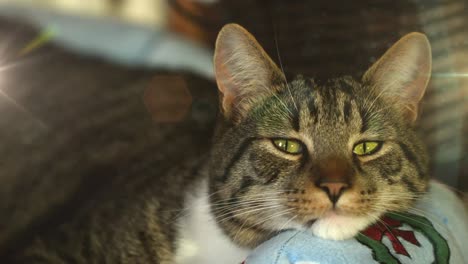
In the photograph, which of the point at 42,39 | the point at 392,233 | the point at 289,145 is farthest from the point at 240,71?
the point at 42,39

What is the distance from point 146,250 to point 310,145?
439 mm

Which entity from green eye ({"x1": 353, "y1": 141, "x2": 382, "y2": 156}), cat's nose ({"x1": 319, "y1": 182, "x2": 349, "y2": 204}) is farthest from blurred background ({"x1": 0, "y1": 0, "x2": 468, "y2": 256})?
cat's nose ({"x1": 319, "y1": 182, "x2": 349, "y2": 204})

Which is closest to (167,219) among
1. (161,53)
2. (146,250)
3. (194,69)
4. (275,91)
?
(146,250)

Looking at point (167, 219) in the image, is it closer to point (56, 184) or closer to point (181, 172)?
point (181, 172)

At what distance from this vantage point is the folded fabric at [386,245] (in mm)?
797

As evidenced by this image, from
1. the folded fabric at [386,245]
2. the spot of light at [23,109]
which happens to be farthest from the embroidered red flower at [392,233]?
the spot of light at [23,109]

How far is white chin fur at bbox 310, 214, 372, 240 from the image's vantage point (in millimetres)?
820

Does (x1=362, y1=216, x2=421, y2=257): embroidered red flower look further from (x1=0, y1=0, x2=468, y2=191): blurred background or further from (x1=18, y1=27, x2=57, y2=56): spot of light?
(x1=18, y1=27, x2=57, y2=56): spot of light

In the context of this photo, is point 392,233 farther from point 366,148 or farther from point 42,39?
point 42,39

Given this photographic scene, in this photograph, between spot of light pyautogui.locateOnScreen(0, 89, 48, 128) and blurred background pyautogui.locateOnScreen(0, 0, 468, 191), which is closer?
blurred background pyautogui.locateOnScreen(0, 0, 468, 191)

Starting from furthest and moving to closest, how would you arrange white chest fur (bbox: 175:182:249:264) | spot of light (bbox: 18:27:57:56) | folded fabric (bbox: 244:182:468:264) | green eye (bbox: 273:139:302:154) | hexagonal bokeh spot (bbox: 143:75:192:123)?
spot of light (bbox: 18:27:57:56)
hexagonal bokeh spot (bbox: 143:75:192:123)
white chest fur (bbox: 175:182:249:264)
green eye (bbox: 273:139:302:154)
folded fabric (bbox: 244:182:468:264)

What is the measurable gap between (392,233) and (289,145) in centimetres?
21

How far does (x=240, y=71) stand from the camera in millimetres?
973

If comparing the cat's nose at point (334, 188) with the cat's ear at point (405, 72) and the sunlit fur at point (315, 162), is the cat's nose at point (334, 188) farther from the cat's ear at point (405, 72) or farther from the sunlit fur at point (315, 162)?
the cat's ear at point (405, 72)
